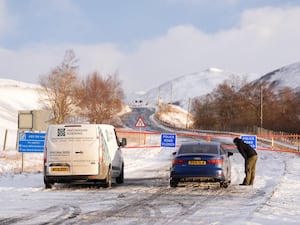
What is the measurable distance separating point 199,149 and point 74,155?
13.2 ft

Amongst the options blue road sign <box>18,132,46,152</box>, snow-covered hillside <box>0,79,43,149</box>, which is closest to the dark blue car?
blue road sign <box>18,132,46,152</box>

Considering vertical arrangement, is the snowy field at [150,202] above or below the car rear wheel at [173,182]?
below

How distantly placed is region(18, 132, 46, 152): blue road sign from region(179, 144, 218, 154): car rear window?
743cm

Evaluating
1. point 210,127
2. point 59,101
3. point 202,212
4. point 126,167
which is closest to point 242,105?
point 210,127

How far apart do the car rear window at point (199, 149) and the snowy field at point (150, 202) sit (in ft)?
3.77

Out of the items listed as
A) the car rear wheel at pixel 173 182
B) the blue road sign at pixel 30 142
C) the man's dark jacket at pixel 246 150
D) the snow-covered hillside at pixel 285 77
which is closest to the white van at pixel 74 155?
the car rear wheel at pixel 173 182

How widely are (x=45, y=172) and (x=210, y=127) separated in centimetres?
7131

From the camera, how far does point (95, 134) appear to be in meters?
16.0

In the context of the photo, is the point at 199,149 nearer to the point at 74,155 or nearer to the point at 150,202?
the point at 74,155

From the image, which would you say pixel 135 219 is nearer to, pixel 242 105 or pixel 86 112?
pixel 86 112

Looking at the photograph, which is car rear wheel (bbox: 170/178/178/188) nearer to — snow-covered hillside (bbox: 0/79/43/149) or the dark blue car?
the dark blue car

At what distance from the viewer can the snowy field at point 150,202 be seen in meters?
9.98

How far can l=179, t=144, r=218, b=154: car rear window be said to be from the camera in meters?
16.7

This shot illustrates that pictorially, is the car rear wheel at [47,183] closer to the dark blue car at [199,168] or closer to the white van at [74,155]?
the white van at [74,155]
